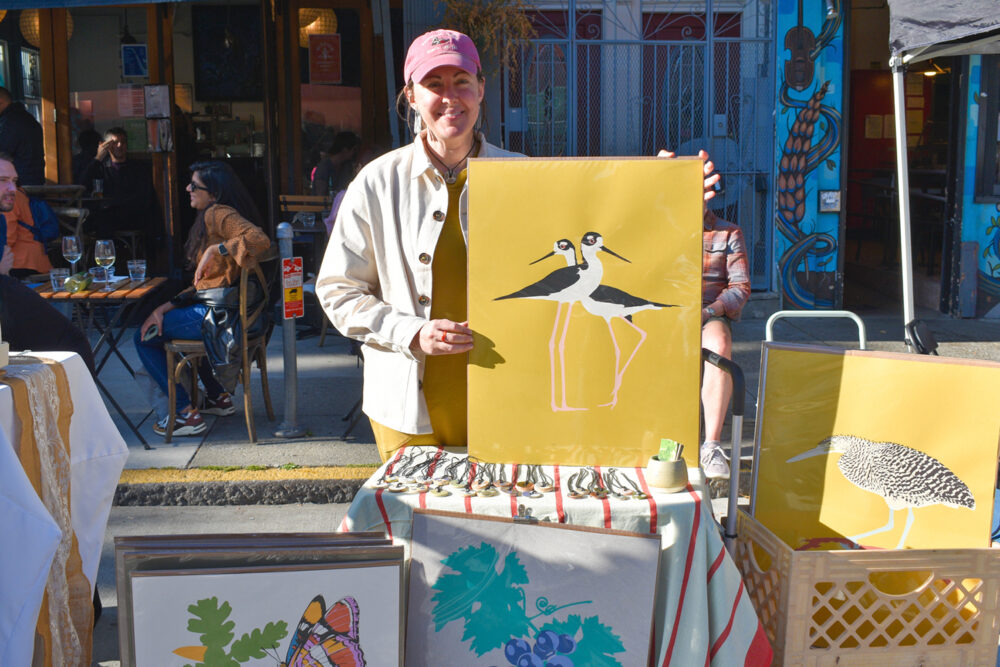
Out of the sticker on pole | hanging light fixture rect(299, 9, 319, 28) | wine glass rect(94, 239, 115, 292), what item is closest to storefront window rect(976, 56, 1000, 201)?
hanging light fixture rect(299, 9, 319, 28)

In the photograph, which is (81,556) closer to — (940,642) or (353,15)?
(940,642)

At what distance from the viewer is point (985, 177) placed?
8.71 metres

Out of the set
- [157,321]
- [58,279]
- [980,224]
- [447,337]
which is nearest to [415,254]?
[447,337]

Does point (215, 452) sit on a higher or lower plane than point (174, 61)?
lower

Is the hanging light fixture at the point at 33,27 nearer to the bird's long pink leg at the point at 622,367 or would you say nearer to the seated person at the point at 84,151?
the seated person at the point at 84,151

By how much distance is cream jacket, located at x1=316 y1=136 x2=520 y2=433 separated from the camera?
8.95 ft

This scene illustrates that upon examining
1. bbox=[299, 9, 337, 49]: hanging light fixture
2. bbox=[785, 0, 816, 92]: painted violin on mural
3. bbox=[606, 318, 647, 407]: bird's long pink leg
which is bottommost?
bbox=[606, 318, 647, 407]: bird's long pink leg

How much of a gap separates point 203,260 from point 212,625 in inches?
142

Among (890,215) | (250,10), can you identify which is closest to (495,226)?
(250,10)

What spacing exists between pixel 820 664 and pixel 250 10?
878 cm

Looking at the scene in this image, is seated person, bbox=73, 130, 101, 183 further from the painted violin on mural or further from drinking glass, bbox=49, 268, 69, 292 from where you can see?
the painted violin on mural

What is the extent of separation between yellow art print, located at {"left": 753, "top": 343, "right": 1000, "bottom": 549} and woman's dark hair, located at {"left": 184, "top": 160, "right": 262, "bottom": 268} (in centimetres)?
377

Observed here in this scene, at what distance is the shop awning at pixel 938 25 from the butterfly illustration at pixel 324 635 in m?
3.29

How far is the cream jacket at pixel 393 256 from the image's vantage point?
107 inches
